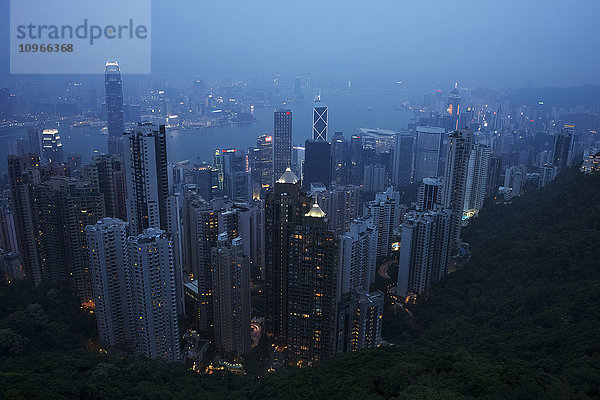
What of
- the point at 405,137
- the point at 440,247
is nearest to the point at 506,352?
the point at 440,247

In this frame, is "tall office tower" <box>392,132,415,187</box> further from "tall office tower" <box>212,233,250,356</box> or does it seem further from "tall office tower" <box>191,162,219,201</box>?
"tall office tower" <box>212,233,250,356</box>

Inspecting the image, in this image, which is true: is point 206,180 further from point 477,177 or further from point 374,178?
point 477,177

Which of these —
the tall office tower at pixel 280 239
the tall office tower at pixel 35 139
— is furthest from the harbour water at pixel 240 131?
the tall office tower at pixel 280 239

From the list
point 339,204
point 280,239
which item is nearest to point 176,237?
point 280,239

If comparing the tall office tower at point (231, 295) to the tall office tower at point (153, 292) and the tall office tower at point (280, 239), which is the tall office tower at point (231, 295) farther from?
the tall office tower at point (153, 292)

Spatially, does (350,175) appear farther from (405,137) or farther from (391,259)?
(391,259)
